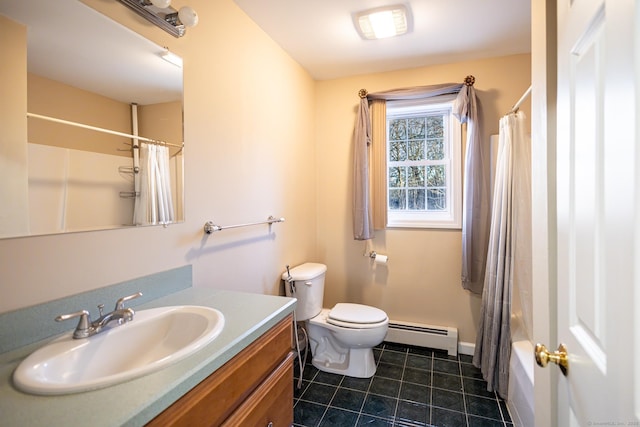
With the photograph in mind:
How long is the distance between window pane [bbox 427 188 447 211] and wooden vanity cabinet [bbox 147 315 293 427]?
1.86 metres

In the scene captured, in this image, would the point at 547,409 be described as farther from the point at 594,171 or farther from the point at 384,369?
the point at 384,369

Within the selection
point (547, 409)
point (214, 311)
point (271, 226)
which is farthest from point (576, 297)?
point (271, 226)

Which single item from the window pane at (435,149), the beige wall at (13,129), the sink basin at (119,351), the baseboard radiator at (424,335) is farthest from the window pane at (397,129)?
the beige wall at (13,129)

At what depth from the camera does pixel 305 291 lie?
225cm

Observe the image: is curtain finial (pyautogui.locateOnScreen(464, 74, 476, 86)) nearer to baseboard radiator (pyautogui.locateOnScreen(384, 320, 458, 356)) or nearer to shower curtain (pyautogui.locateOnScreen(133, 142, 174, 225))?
baseboard radiator (pyautogui.locateOnScreen(384, 320, 458, 356))

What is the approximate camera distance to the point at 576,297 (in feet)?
Answer: 2.31

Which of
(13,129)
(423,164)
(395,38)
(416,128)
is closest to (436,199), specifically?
(423,164)

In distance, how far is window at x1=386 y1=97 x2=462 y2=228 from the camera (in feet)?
8.38

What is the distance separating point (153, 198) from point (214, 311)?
0.55 metres

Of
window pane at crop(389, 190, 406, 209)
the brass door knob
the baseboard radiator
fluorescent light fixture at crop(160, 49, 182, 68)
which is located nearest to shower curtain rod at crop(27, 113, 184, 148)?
fluorescent light fixture at crop(160, 49, 182, 68)

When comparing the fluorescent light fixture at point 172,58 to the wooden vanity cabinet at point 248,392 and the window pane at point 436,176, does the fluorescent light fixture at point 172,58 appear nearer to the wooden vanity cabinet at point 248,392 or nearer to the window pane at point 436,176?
the wooden vanity cabinet at point 248,392

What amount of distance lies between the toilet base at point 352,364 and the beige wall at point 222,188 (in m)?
0.69

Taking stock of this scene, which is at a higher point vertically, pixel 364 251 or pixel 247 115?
pixel 247 115

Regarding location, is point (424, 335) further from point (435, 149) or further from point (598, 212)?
point (598, 212)
